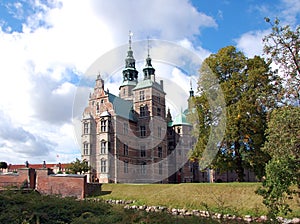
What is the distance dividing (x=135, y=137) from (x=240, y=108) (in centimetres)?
2297

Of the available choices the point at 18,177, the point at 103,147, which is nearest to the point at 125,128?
the point at 103,147

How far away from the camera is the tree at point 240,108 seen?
74.5ft

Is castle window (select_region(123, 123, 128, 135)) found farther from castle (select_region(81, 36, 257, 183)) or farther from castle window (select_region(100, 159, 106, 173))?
castle window (select_region(100, 159, 106, 173))

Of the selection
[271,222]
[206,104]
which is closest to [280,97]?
[206,104]

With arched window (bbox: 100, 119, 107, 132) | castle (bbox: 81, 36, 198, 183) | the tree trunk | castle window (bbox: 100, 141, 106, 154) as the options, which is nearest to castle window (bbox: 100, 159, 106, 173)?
castle (bbox: 81, 36, 198, 183)

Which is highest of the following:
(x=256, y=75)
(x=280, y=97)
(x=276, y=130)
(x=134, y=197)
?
(x=256, y=75)

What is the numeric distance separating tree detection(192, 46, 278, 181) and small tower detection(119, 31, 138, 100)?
80.5 feet

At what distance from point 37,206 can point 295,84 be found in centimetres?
1397

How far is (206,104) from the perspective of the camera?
82.5ft

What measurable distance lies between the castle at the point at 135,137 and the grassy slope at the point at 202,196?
1121cm

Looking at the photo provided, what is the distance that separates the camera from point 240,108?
74.2 feet

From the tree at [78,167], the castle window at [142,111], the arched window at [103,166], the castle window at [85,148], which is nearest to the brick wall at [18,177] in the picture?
the tree at [78,167]

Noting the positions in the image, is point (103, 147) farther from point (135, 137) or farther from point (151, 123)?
point (151, 123)

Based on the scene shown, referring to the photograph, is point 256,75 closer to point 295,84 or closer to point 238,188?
point 295,84
